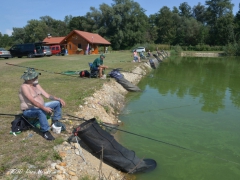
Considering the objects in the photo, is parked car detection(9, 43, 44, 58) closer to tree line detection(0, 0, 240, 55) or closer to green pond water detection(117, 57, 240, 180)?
green pond water detection(117, 57, 240, 180)

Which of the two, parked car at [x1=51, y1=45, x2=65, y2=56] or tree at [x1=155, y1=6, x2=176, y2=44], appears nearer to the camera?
parked car at [x1=51, y1=45, x2=65, y2=56]

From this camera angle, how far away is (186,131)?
7.43 metres

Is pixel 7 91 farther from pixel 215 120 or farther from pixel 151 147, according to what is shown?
pixel 215 120

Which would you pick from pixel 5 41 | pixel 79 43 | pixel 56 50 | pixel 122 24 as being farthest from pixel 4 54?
pixel 5 41

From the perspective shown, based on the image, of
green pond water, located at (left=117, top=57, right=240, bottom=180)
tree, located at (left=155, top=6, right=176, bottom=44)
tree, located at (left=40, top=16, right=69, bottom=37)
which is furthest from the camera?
Result: tree, located at (left=40, top=16, right=69, bottom=37)

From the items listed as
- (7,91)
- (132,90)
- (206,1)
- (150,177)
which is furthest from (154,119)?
(206,1)

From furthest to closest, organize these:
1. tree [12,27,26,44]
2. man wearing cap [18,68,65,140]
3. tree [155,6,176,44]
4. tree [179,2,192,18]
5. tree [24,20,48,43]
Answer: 1. tree [179,2,192,18]
2. tree [12,27,26,44]
3. tree [24,20,48,43]
4. tree [155,6,176,44]
5. man wearing cap [18,68,65,140]

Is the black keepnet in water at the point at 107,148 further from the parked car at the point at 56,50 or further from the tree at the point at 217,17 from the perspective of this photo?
the tree at the point at 217,17

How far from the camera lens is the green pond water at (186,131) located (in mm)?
5398

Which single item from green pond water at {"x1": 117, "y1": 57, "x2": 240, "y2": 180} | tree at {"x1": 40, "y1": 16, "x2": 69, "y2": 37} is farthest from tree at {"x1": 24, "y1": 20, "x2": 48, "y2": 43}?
green pond water at {"x1": 117, "y1": 57, "x2": 240, "y2": 180}

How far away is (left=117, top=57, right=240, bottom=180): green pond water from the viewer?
17.7 feet

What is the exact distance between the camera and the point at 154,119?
28.0 feet

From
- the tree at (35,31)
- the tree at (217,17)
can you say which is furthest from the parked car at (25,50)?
the tree at (35,31)

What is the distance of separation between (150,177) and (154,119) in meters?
3.69
